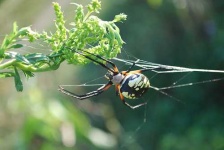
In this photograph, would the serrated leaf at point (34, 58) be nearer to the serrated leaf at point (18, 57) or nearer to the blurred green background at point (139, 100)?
the serrated leaf at point (18, 57)

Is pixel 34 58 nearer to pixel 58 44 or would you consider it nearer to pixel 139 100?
pixel 58 44

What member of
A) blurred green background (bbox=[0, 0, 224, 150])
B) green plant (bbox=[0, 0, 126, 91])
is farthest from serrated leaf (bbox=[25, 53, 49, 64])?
blurred green background (bbox=[0, 0, 224, 150])

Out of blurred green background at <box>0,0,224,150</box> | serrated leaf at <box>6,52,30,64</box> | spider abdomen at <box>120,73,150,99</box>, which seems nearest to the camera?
serrated leaf at <box>6,52,30,64</box>

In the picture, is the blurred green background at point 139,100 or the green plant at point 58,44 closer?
the green plant at point 58,44

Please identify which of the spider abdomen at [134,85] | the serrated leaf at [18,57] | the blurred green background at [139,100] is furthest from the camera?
the blurred green background at [139,100]

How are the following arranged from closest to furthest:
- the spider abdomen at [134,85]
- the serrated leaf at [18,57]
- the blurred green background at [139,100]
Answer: the serrated leaf at [18,57] → the spider abdomen at [134,85] → the blurred green background at [139,100]

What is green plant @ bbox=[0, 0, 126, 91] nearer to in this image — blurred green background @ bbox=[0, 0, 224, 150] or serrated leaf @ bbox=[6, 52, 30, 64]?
serrated leaf @ bbox=[6, 52, 30, 64]

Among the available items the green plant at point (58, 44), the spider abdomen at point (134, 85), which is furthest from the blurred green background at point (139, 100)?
the green plant at point (58, 44)
